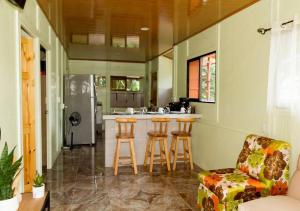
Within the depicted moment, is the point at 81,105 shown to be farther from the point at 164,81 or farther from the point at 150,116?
the point at 164,81

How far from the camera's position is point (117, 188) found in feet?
12.5

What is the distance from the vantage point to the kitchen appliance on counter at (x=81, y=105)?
22.6ft

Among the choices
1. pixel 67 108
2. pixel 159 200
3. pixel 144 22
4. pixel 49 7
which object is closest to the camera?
pixel 159 200

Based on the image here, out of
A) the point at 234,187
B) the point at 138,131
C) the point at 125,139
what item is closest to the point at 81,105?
the point at 138,131

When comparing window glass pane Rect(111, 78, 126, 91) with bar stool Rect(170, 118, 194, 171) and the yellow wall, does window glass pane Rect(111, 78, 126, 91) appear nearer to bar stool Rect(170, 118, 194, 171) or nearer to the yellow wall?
bar stool Rect(170, 118, 194, 171)

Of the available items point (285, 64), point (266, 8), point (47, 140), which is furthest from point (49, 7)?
point (285, 64)

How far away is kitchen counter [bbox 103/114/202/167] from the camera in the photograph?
4754mm

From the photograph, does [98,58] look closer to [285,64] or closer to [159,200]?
[159,200]

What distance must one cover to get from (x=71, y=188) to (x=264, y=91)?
113 inches

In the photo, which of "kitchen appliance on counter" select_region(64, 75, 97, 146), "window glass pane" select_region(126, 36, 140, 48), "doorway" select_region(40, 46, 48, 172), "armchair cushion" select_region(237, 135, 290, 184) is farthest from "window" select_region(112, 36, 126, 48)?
"armchair cushion" select_region(237, 135, 290, 184)

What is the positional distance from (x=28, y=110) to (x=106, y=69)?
615cm

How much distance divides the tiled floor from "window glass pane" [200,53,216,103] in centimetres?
137

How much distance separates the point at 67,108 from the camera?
6910mm

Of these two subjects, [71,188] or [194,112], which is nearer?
[71,188]
